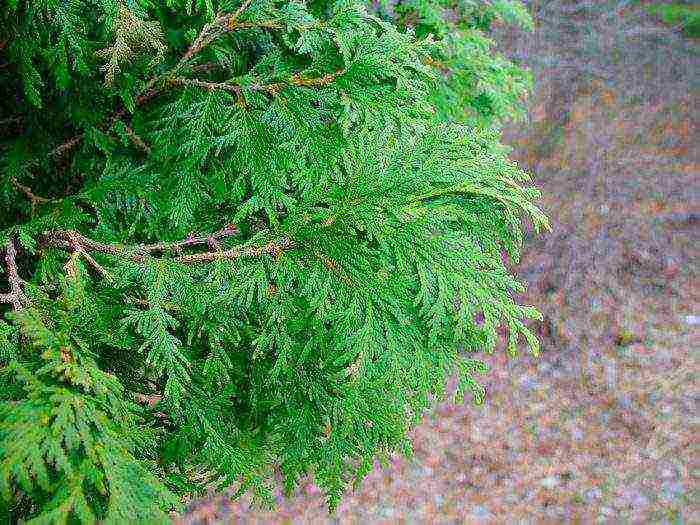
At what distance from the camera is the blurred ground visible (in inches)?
156

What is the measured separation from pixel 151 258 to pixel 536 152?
5106mm

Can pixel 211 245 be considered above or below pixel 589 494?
above

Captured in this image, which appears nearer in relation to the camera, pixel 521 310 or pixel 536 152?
pixel 521 310

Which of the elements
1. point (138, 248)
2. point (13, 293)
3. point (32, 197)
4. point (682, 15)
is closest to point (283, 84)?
point (138, 248)

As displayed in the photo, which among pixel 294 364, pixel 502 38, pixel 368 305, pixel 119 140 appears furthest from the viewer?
pixel 502 38

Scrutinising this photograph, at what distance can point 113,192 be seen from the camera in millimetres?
2188

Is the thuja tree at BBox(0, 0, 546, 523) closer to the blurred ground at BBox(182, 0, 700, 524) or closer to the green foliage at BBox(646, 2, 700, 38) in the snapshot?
the blurred ground at BBox(182, 0, 700, 524)

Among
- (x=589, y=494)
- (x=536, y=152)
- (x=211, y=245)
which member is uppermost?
(x=211, y=245)

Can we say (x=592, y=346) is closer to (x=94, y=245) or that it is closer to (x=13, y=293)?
(x=94, y=245)

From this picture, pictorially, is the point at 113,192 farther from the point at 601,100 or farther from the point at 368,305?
the point at 601,100

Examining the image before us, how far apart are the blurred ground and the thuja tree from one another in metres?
2.03

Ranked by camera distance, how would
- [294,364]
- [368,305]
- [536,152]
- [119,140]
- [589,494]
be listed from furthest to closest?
[536,152]
[589,494]
[119,140]
[294,364]
[368,305]

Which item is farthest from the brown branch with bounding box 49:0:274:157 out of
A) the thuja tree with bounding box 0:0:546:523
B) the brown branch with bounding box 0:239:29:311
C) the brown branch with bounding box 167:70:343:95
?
the brown branch with bounding box 0:239:29:311

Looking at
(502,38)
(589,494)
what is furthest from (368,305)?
(502,38)
